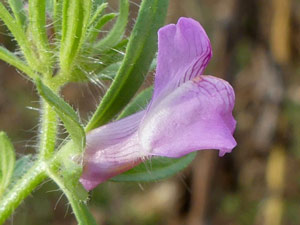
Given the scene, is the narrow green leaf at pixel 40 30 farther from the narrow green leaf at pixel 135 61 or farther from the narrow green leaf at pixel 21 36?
the narrow green leaf at pixel 135 61

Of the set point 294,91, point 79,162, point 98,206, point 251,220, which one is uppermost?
point 79,162

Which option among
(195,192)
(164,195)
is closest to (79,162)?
(195,192)

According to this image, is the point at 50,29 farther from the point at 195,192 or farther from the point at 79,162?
the point at 195,192

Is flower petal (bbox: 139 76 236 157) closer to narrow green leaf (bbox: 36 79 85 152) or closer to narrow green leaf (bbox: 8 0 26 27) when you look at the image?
narrow green leaf (bbox: 36 79 85 152)

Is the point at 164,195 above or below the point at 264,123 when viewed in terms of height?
below

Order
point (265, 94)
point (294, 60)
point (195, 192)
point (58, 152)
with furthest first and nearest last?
point (294, 60)
point (265, 94)
point (195, 192)
point (58, 152)

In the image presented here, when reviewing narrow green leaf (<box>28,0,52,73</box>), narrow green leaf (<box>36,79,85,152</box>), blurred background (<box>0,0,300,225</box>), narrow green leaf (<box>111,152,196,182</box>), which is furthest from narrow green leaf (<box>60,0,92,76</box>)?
blurred background (<box>0,0,300,225</box>)

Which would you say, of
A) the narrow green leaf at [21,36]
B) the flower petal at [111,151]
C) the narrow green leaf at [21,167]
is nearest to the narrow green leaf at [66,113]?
the flower petal at [111,151]
